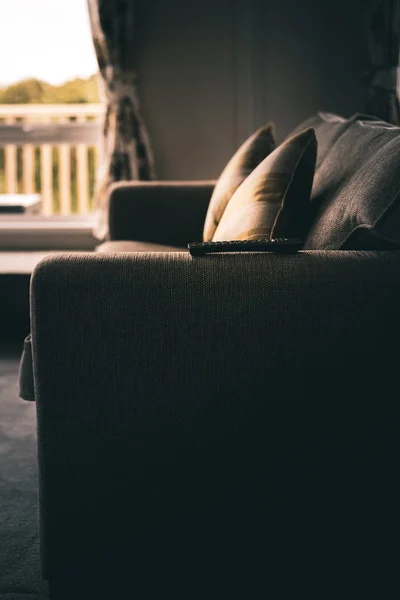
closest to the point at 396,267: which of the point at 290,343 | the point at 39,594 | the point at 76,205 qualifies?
the point at 290,343

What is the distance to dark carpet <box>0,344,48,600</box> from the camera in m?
1.31

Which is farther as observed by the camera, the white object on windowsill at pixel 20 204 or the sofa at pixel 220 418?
the white object on windowsill at pixel 20 204

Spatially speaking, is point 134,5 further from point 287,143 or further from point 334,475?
point 334,475

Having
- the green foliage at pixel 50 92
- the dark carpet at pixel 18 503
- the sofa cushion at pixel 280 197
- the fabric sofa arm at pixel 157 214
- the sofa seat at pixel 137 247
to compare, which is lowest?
the dark carpet at pixel 18 503

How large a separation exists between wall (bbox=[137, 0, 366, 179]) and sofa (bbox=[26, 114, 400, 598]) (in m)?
2.51

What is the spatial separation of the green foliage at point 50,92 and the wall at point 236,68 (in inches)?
19.1

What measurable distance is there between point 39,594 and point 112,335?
1.74 ft

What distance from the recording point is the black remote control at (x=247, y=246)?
3.84 ft

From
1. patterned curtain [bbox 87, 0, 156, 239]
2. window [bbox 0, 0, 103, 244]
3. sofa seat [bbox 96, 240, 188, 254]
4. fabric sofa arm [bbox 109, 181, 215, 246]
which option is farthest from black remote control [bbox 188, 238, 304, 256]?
window [bbox 0, 0, 103, 244]

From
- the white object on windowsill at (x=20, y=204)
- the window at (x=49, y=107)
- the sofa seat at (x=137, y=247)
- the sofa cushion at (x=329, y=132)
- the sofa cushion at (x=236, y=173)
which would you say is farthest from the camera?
the window at (x=49, y=107)

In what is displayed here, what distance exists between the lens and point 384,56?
340cm

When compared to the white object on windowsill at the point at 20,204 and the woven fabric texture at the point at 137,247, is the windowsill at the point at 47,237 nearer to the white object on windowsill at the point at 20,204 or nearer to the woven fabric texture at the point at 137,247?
the white object on windowsill at the point at 20,204

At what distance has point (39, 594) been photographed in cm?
128

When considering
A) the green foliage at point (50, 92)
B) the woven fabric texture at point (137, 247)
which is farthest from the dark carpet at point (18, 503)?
the green foliage at point (50, 92)
